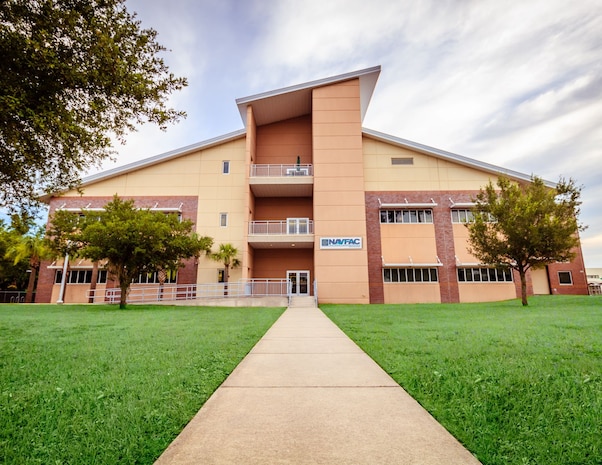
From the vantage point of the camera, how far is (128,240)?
17.1m

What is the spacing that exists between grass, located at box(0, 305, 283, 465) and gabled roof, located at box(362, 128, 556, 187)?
937 inches

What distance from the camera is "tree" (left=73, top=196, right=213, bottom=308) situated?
1702 cm

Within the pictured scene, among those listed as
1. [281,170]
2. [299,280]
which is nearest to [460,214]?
[299,280]

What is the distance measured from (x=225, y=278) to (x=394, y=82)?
20511mm

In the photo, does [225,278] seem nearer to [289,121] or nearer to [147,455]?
[289,121]

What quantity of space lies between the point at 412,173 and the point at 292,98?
11765 millimetres

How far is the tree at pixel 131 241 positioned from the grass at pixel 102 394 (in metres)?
11.4

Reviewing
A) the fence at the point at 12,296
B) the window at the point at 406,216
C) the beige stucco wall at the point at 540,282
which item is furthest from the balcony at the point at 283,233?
the fence at the point at 12,296

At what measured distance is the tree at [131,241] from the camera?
17016 mm

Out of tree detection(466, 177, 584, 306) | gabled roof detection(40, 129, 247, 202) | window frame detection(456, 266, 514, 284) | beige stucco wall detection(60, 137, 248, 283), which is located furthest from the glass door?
window frame detection(456, 266, 514, 284)

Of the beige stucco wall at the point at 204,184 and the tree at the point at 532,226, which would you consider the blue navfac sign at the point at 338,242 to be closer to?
the beige stucco wall at the point at 204,184

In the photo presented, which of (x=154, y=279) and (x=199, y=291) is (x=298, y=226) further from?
(x=154, y=279)

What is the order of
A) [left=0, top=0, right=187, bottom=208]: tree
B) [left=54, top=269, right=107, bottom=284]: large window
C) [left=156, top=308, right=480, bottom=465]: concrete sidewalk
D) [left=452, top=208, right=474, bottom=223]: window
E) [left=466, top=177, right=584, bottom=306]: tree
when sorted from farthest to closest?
[left=54, top=269, right=107, bottom=284]: large window
[left=452, top=208, right=474, bottom=223]: window
[left=466, top=177, right=584, bottom=306]: tree
[left=0, top=0, right=187, bottom=208]: tree
[left=156, top=308, right=480, bottom=465]: concrete sidewalk

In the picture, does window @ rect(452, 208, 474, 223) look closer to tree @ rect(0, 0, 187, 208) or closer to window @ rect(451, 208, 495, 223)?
window @ rect(451, 208, 495, 223)
